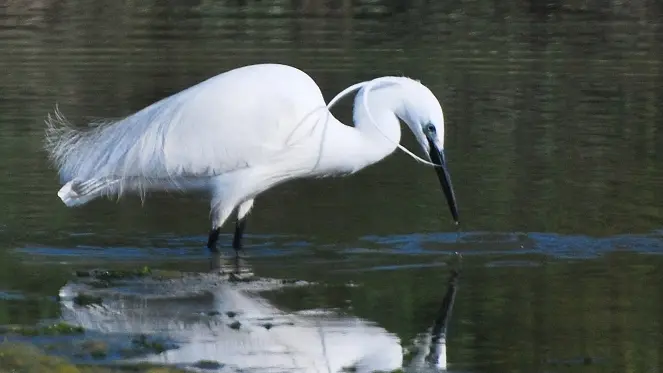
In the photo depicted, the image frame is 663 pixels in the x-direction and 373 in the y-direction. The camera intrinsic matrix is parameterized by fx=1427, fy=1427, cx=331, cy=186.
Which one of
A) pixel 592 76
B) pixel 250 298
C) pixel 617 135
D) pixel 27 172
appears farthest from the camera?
pixel 592 76

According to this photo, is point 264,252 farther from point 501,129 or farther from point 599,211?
point 501,129

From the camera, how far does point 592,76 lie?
17.3m

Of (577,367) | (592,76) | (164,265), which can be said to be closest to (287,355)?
(577,367)

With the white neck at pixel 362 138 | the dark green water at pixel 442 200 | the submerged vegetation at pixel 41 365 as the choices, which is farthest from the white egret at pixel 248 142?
the submerged vegetation at pixel 41 365

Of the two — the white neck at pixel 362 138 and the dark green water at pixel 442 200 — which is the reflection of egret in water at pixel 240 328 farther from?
the white neck at pixel 362 138

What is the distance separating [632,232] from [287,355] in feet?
12.3

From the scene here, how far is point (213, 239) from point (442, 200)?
6.76 ft

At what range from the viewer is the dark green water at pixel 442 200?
7332mm

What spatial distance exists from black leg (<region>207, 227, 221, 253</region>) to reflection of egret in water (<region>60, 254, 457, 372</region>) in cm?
94

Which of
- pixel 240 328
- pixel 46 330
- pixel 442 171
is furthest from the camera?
pixel 442 171

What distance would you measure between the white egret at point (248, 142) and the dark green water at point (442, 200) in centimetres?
41

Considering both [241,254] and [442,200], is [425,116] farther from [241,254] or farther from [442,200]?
[442,200]

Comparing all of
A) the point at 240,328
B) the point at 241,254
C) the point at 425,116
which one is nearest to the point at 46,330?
the point at 240,328

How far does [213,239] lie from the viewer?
914 cm
